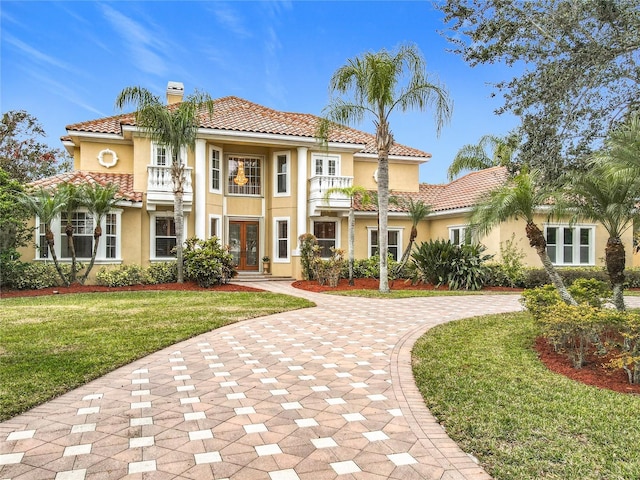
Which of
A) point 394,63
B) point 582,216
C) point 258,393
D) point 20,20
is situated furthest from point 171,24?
point 582,216

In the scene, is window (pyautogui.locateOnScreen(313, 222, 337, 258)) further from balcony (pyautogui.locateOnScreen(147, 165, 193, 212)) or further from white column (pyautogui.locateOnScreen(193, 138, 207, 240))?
balcony (pyautogui.locateOnScreen(147, 165, 193, 212))

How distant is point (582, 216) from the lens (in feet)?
29.9

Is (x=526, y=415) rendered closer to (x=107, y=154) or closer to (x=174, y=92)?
(x=107, y=154)

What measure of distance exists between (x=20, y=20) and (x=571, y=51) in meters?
9.82

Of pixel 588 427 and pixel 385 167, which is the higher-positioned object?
pixel 385 167

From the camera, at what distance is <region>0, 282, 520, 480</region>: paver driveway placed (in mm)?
3684

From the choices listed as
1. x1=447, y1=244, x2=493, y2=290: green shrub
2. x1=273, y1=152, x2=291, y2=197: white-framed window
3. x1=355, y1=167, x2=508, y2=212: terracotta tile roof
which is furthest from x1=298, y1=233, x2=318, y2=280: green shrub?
x1=447, y1=244, x2=493, y2=290: green shrub

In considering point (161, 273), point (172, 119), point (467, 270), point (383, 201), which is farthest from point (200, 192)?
point (467, 270)

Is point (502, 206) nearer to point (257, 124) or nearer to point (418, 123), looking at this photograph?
point (418, 123)

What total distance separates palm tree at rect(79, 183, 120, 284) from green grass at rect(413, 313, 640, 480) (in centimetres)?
1368

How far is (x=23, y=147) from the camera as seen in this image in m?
29.0

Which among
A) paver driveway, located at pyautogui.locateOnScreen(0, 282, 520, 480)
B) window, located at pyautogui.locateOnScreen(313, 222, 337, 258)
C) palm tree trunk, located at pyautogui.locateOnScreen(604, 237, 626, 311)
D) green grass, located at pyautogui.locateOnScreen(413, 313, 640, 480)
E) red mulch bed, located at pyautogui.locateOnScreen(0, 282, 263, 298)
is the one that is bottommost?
paver driveway, located at pyautogui.locateOnScreen(0, 282, 520, 480)

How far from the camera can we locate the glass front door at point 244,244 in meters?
22.2

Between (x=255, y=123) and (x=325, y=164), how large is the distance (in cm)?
389
